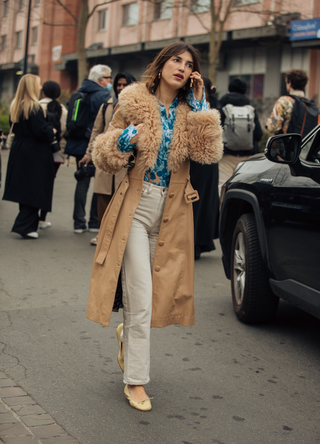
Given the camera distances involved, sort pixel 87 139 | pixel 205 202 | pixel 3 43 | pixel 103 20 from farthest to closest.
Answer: pixel 3 43
pixel 103 20
pixel 87 139
pixel 205 202

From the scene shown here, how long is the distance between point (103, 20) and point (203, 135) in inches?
1646

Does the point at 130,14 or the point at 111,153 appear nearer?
the point at 111,153

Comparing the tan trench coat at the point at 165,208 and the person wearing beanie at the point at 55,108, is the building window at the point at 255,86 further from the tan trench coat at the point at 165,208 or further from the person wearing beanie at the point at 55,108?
the tan trench coat at the point at 165,208

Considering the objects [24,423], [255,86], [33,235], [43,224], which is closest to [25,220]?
[33,235]

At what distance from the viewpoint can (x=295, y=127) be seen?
24.5 ft

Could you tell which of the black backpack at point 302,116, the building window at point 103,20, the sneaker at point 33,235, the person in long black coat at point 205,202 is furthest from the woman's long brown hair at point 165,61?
the building window at point 103,20

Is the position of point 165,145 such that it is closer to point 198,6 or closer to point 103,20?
point 198,6

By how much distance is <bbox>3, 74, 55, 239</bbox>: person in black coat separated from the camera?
26.6 feet

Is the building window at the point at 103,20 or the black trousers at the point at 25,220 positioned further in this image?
the building window at the point at 103,20

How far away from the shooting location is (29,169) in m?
8.25

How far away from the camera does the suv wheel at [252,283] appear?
477 centimetres

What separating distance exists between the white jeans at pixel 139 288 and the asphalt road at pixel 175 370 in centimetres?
24

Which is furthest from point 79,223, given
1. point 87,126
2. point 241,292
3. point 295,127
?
point 241,292

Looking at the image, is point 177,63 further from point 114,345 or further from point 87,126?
point 87,126
